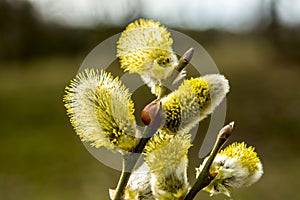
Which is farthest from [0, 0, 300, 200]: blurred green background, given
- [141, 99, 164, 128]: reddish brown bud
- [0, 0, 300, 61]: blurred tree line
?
[141, 99, 164, 128]: reddish brown bud

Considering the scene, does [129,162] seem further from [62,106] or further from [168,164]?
[62,106]

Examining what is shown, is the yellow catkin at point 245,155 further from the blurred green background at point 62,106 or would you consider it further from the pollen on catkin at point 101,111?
the blurred green background at point 62,106

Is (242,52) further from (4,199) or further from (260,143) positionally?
(4,199)

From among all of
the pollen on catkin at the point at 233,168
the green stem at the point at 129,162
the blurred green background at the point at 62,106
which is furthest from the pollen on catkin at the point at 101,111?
the blurred green background at the point at 62,106

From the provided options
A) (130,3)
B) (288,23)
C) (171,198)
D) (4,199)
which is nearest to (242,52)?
(288,23)

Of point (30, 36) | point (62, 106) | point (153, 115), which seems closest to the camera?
point (153, 115)

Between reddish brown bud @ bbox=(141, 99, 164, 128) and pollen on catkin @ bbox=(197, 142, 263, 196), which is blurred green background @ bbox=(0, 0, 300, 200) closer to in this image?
pollen on catkin @ bbox=(197, 142, 263, 196)

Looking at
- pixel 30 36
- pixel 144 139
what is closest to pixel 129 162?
pixel 144 139
